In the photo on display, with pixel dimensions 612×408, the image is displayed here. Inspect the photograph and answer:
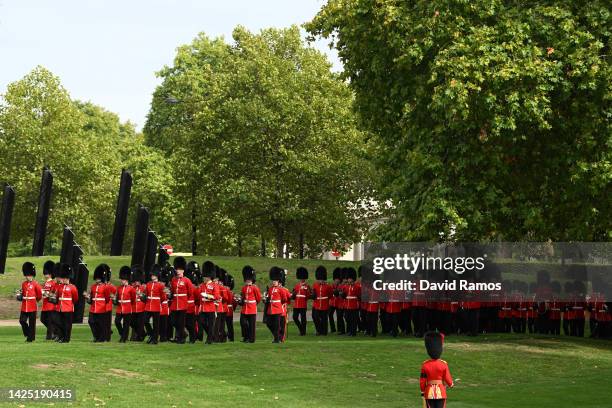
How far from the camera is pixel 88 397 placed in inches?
741

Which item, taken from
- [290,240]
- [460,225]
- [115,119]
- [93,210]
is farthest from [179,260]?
[115,119]

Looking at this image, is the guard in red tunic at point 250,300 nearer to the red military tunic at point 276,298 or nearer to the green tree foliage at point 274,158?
the red military tunic at point 276,298

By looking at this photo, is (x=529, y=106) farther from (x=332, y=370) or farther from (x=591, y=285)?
(x=591, y=285)

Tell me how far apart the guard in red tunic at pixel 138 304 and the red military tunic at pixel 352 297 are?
22.4 ft

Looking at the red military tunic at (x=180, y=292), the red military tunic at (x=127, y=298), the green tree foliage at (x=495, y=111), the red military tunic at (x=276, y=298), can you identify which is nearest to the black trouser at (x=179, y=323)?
Answer: the red military tunic at (x=180, y=292)

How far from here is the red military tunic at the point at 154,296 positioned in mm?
26641

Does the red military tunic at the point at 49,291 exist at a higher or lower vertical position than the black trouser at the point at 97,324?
higher

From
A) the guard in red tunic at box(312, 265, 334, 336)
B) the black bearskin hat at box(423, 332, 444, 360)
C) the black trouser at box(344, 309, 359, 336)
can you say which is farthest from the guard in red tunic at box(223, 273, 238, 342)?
the black bearskin hat at box(423, 332, 444, 360)

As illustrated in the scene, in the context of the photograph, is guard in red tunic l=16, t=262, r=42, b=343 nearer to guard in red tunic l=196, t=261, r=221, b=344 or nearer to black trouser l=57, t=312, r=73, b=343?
black trouser l=57, t=312, r=73, b=343

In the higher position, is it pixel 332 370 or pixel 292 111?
pixel 292 111

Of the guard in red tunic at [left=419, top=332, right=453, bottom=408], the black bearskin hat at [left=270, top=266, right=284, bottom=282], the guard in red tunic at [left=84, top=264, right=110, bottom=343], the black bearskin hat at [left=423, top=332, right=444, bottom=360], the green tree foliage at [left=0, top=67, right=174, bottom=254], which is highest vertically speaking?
the green tree foliage at [left=0, top=67, right=174, bottom=254]

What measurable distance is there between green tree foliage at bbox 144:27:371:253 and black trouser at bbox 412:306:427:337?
24.9m

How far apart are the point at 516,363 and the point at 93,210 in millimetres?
47380

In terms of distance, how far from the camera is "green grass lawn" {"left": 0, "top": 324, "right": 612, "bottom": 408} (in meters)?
19.9
